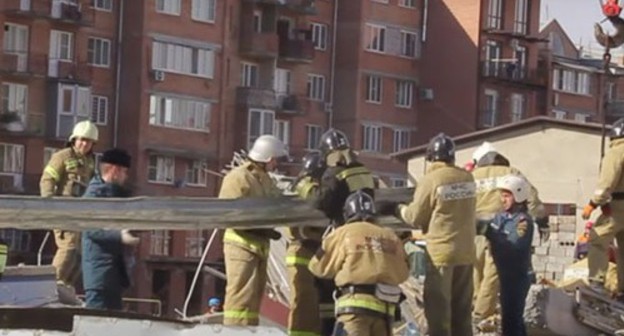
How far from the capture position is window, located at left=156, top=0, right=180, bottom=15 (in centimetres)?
7438

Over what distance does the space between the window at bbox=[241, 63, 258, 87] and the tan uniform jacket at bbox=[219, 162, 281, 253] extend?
2485 inches

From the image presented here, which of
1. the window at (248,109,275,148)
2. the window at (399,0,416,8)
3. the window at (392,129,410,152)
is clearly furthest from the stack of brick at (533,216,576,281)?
the window at (399,0,416,8)

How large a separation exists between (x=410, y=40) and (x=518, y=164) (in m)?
41.4

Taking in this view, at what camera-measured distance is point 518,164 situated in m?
45.8

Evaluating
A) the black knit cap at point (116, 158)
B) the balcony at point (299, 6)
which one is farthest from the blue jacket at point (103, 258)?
the balcony at point (299, 6)

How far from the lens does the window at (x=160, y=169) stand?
241 feet

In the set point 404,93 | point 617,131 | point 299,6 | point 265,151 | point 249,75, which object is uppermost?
point 299,6

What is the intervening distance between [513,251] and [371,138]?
67.9 m

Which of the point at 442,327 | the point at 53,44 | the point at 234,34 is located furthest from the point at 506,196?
the point at 234,34

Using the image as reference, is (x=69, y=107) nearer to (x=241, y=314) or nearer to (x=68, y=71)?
(x=68, y=71)

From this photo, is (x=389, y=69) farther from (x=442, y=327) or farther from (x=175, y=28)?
(x=442, y=327)

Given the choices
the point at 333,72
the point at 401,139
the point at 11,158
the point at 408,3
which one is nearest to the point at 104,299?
the point at 11,158

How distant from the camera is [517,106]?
8994 cm

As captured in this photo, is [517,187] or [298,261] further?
[517,187]
